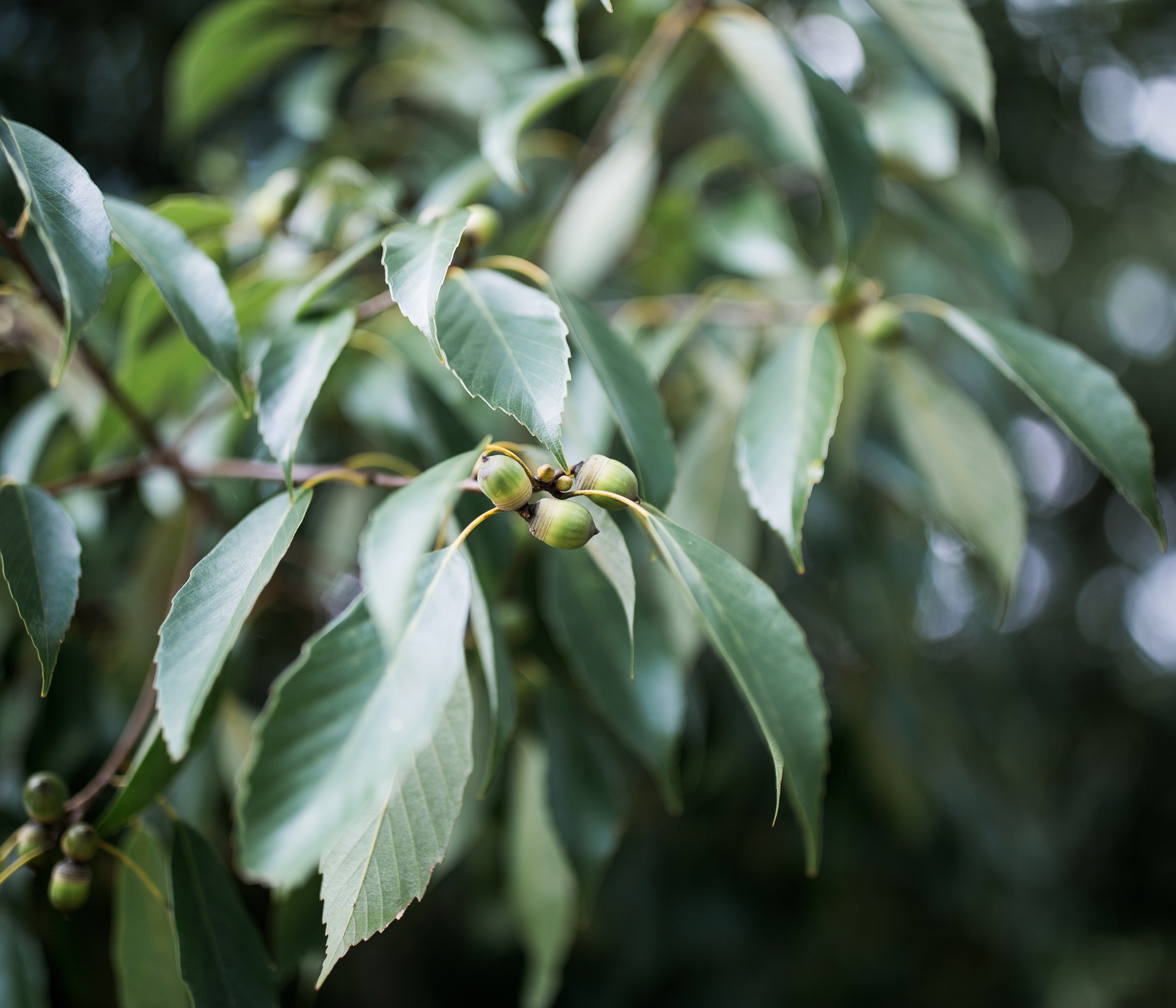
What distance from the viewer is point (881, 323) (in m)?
0.65

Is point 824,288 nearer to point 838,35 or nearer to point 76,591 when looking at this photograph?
point 76,591

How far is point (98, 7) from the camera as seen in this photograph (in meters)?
1.48

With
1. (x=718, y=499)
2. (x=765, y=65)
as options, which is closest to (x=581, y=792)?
(x=718, y=499)

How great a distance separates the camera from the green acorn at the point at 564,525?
366 mm

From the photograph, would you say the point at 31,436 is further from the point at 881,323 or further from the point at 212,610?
the point at 881,323

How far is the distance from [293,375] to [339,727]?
22 cm

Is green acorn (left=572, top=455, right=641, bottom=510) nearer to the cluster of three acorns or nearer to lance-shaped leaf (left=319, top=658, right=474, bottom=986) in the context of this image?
the cluster of three acorns

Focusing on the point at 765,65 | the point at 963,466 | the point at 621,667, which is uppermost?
the point at 765,65

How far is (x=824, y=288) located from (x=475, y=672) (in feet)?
1.64

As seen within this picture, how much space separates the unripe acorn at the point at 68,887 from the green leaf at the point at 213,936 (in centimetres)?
6

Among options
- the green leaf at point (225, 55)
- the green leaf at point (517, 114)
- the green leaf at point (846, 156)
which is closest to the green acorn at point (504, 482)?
the green leaf at point (517, 114)

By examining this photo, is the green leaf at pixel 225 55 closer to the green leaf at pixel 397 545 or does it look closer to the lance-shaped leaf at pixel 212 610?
the lance-shaped leaf at pixel 212 610

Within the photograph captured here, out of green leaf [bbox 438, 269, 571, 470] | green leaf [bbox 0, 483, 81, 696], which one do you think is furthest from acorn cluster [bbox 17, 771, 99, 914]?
green leaf [bbox 438, 269, 571, 470]

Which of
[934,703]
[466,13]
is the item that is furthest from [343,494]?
[934,703]
